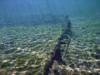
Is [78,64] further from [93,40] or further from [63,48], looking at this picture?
[93,40]

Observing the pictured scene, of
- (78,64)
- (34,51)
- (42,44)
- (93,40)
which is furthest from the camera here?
(93,40)

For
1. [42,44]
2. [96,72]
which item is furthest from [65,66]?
[42,44]

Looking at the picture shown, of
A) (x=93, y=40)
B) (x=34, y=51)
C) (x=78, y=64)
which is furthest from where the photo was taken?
(x=93, y=40)

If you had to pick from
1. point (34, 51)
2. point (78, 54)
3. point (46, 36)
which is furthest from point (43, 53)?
point (46, 36)

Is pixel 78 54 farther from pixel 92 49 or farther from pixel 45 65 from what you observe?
pixel 45 65

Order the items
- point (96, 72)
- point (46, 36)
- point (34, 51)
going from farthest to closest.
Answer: point (46, 36), point (34, 51), point (96, 72)

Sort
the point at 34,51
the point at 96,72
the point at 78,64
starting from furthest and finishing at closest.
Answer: the point at 34,51
the point at 78,64
the point at 96,72

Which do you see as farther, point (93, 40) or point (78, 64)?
point (93, 40)

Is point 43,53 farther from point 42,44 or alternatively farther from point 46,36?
point 46,36

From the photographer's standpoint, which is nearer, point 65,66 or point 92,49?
point 65,66
